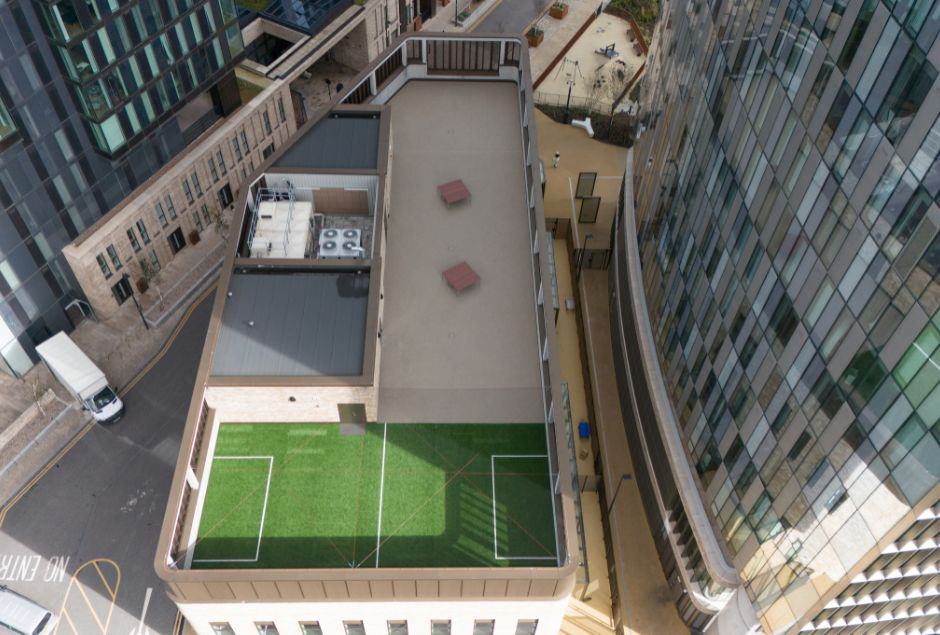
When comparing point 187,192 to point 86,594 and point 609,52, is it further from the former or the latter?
point 609,52

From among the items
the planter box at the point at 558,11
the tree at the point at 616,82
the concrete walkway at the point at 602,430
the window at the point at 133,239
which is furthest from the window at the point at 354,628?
the planter box at the point at 558,11

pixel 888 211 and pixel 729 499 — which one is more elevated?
pixel 888 211

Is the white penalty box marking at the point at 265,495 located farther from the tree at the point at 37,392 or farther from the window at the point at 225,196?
the window at the point at 225,196

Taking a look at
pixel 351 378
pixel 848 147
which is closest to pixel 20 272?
pixel 351 378

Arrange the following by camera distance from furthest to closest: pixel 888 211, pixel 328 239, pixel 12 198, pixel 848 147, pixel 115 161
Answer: pixel 115 161 < pixel 12 198 < pixel 328 239 < pixel 848 147 < pixel 888 211

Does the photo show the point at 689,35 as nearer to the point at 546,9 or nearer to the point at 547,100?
the point at 547,100

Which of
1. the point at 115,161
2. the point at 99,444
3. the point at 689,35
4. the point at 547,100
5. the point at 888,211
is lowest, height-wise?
the point at 99,444
